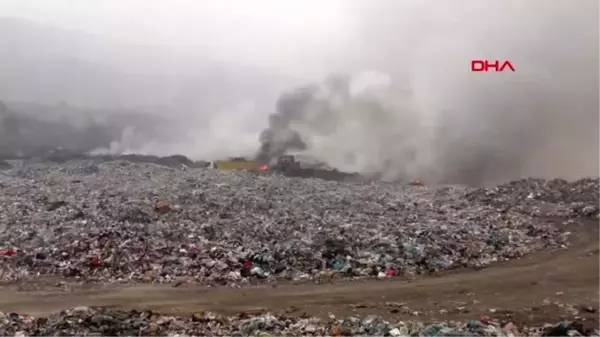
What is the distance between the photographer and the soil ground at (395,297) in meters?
9.59

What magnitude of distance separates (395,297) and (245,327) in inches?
127

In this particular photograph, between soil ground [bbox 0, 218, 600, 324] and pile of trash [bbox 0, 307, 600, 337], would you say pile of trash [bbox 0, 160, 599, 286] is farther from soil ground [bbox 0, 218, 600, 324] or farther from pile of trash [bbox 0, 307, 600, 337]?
pile of trash [bbox 0, 307, 600, 337]

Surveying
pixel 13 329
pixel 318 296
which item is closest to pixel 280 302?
pixel 318 296

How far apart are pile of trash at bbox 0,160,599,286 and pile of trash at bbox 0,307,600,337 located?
2679 mm

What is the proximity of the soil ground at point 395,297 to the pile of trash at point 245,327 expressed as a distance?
1.95 ft

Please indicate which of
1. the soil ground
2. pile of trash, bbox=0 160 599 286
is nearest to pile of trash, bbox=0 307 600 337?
the soil ground

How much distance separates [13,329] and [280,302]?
4232 mm

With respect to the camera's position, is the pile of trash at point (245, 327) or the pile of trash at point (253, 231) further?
the pile of trash at point (253, 231)

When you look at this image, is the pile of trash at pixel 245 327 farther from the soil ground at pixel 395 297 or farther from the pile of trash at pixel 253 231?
the pile of trash at pixel 253 231

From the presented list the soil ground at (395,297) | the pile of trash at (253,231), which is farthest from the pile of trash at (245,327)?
the pile of trash at (253,231)

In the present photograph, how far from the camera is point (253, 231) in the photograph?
14.1 meters

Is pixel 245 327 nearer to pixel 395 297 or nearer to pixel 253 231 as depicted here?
pixel 395 297

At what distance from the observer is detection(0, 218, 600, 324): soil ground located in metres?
9.59

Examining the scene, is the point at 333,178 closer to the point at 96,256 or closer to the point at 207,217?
the point at 207,217
